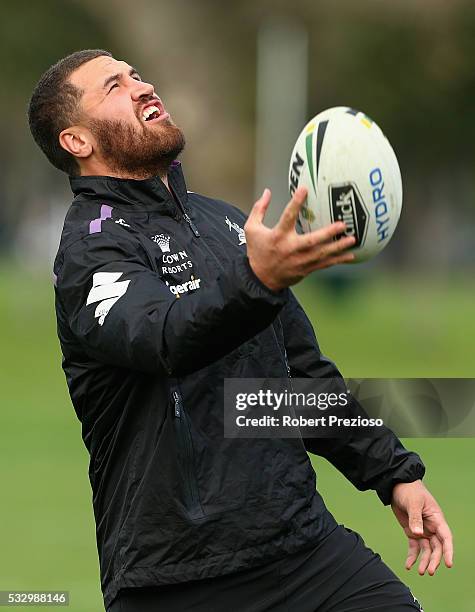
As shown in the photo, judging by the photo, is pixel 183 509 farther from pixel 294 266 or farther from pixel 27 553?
pixel 27 553

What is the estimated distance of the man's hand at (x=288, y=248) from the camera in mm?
3420

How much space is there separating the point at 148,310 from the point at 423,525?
1.46 m

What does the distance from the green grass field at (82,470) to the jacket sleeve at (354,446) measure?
320cm

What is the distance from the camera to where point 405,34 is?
50.9m

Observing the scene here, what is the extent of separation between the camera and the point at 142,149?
4473 millimetres

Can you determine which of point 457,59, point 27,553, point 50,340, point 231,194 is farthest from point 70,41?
point 27,553

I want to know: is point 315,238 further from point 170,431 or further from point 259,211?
point 170,431

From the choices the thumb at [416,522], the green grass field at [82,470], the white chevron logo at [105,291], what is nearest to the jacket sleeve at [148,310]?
the white chevron logo at [105,291]

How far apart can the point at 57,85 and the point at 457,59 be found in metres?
46.6

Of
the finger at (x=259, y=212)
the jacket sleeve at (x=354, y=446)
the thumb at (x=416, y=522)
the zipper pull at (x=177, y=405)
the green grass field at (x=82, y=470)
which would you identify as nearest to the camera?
the finger at (x=259, y=212)

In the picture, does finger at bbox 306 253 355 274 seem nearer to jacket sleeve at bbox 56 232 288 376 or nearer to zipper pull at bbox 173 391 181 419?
jacket sleeve at bbox 56 232 288 376

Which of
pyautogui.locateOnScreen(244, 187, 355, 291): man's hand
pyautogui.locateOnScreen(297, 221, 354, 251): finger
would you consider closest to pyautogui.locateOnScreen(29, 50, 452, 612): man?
pyautogui.locateOnScreen(244, 187, 355, 291): man's hand

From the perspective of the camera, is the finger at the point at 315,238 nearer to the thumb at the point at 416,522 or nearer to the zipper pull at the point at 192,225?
the zipper pull at the point at 192,225

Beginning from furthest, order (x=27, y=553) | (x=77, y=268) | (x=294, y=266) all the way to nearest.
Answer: (x=27, y=553), (x=77, y=268), (x=294, y=266)
